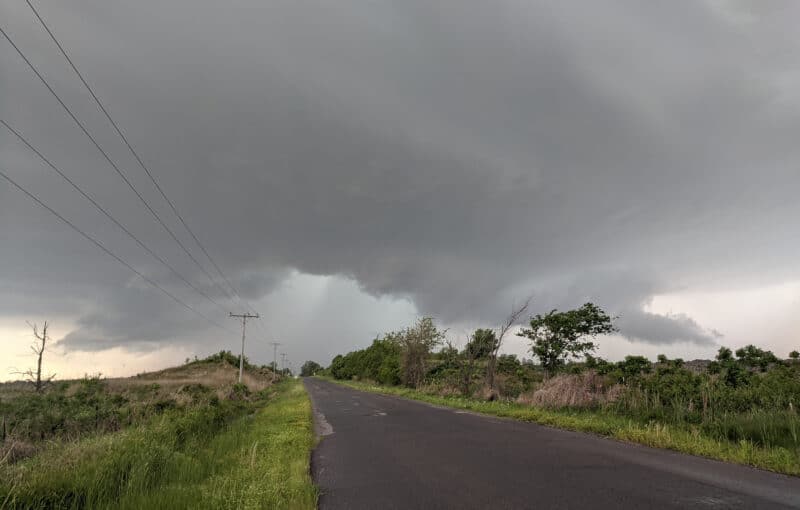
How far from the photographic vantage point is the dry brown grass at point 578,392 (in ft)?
58.9

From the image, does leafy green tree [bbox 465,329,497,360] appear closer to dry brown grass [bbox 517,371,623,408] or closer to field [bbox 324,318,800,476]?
field [bbox 324,318,800,476]

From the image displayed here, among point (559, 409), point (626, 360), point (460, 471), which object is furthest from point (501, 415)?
point (460, 471)

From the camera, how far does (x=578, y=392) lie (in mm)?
18891

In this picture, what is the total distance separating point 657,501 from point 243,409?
90.7ft

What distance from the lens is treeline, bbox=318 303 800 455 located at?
38.3 feet

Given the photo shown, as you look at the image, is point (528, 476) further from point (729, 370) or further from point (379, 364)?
point (379, 364)

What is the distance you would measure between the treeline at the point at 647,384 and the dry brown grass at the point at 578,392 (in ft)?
0.13

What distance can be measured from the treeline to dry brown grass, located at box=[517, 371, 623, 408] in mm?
40

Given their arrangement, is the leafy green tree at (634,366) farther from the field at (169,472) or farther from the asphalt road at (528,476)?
the field at (169,472)

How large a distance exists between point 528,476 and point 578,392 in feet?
42.1

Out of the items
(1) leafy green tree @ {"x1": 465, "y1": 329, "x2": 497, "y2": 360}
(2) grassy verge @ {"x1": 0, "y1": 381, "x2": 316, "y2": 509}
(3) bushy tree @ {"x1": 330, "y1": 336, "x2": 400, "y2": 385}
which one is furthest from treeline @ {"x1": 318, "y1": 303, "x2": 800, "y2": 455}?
(3) bushy tree @ {"x1": 330, "y1": 336, "x2": 400, "y2": 385}

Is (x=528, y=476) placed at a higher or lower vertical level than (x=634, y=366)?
lower

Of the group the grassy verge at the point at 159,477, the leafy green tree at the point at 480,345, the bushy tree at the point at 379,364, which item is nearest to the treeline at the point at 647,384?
the leafy green tree at the point at 480,345

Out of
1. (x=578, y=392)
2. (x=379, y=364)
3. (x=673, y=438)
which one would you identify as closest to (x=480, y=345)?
(x=578, y=392)
